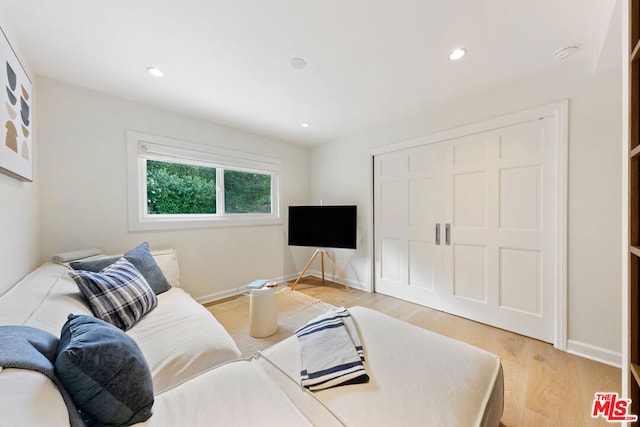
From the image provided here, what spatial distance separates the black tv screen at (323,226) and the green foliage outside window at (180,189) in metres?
1.22

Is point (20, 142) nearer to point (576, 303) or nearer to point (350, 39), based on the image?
point (350, 39)

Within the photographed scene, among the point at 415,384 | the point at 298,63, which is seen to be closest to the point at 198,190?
the point at 298,63

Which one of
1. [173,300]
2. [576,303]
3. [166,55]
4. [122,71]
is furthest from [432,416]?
[122,71]

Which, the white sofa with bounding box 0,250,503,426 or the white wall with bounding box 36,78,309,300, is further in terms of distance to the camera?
the white wall with bounding box 36,78,309,300

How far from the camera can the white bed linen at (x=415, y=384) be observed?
2.80ft

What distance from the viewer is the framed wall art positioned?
1.30m

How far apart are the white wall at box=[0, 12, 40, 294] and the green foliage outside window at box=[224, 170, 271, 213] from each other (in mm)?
1739

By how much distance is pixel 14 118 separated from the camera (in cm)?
144

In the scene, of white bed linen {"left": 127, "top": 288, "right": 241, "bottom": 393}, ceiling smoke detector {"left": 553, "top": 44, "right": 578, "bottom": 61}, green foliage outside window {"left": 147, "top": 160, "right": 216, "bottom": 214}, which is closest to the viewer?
white bed linen {"left": 127, "top": 288, "right": 241, "bottom": 393}

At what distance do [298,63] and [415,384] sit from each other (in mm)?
2215

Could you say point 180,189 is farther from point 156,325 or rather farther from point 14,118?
point 156,325

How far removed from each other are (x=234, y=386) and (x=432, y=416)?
766 mm

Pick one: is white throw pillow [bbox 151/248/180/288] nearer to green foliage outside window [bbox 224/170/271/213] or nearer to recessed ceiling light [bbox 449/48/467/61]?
green foliage outside window [bbox 224/170/271/213]

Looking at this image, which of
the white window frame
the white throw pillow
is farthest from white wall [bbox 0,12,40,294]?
the white throw pillow
